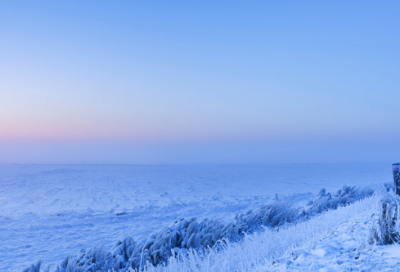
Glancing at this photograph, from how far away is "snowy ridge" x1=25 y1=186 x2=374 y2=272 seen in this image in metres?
4.38

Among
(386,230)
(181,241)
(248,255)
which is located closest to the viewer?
(386,230)

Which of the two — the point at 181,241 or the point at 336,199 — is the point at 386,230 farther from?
the point at 336,199

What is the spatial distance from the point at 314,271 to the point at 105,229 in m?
6.33

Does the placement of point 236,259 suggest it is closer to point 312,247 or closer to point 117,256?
point 312,247

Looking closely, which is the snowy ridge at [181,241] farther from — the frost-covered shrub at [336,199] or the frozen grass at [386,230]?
the frozen grass at [386,230]

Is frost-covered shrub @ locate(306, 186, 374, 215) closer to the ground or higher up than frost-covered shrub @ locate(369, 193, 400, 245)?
closer to the ground

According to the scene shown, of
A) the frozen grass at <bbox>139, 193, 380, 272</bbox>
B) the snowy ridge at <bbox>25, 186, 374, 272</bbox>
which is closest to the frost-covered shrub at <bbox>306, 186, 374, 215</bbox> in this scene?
the snowy ridge at <bbox>25, 186, 374, 272</bbox>

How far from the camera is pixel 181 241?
5586 mm

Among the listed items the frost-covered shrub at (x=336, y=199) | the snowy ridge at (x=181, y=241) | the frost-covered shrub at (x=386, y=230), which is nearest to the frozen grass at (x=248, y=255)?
the snowy ridge at (x=181, y=241)

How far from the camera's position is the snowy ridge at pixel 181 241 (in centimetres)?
438

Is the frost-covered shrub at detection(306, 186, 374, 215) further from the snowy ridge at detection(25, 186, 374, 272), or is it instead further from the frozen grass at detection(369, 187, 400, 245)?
the frozen grass at detection(369, 187, 400, 245)

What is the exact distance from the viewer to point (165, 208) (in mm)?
10367

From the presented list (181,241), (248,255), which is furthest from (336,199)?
(248,255)

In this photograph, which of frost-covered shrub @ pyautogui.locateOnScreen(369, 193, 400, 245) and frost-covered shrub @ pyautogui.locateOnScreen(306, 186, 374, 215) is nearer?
frost-covered shrub @ pyautogui.locateOnScreen(369, 193, 400, 245)
